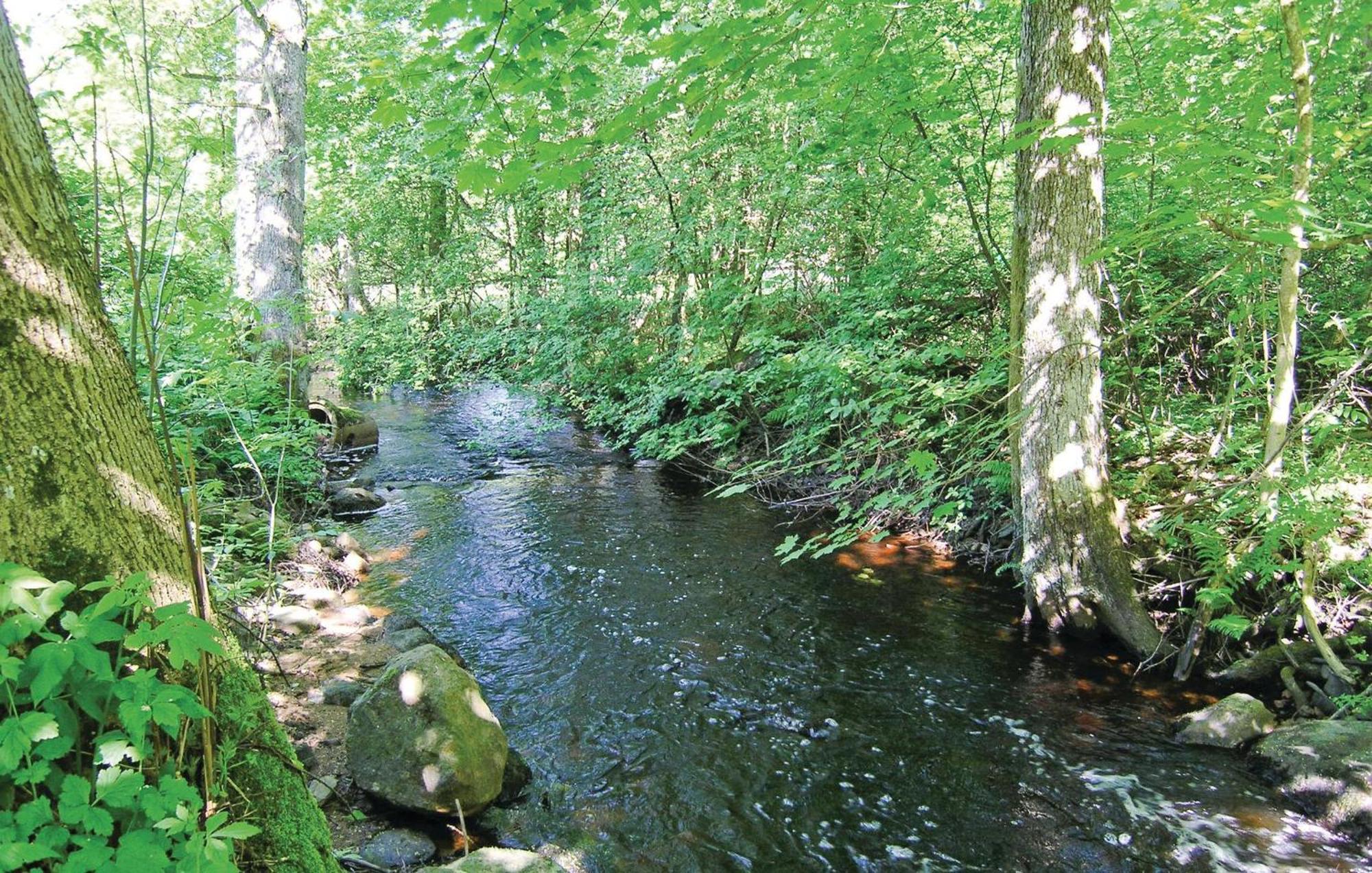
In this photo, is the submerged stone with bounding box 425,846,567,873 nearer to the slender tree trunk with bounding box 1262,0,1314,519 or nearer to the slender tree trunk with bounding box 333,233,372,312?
the slender tree trunk with bounding box 1262,0,1314,519

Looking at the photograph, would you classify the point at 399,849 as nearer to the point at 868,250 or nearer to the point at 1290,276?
the point at 1290,276

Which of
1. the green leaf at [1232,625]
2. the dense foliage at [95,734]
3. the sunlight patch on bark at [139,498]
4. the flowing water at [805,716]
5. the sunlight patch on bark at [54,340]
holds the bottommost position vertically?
the flowing water at [805,716]

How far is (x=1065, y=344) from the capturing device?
15.9 ft

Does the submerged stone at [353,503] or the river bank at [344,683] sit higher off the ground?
the submerged stone at [353,503]

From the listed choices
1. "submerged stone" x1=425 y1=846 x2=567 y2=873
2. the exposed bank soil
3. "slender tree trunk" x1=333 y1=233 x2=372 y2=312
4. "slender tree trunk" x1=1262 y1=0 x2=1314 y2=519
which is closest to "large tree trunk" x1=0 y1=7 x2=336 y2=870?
"submerged stone" x1=425 y1=846 x2=567 y2=873

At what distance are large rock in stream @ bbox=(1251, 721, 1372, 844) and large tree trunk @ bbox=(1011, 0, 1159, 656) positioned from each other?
1.12 metres

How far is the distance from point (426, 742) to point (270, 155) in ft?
25.3

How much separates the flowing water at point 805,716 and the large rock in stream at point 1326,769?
4.5 inches

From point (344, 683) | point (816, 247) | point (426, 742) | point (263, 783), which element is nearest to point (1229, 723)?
point (426, 742)

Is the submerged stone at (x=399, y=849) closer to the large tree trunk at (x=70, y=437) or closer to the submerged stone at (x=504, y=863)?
the submerged stone at (x=504, y=863)

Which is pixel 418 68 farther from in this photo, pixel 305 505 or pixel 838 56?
pixel 305 505

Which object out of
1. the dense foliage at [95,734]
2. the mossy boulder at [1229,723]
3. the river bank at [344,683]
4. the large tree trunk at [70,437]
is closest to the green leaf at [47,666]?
the dense foliage at [95,734]

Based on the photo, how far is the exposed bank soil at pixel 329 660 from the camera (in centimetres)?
342

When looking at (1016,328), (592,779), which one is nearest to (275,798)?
(592,779)
